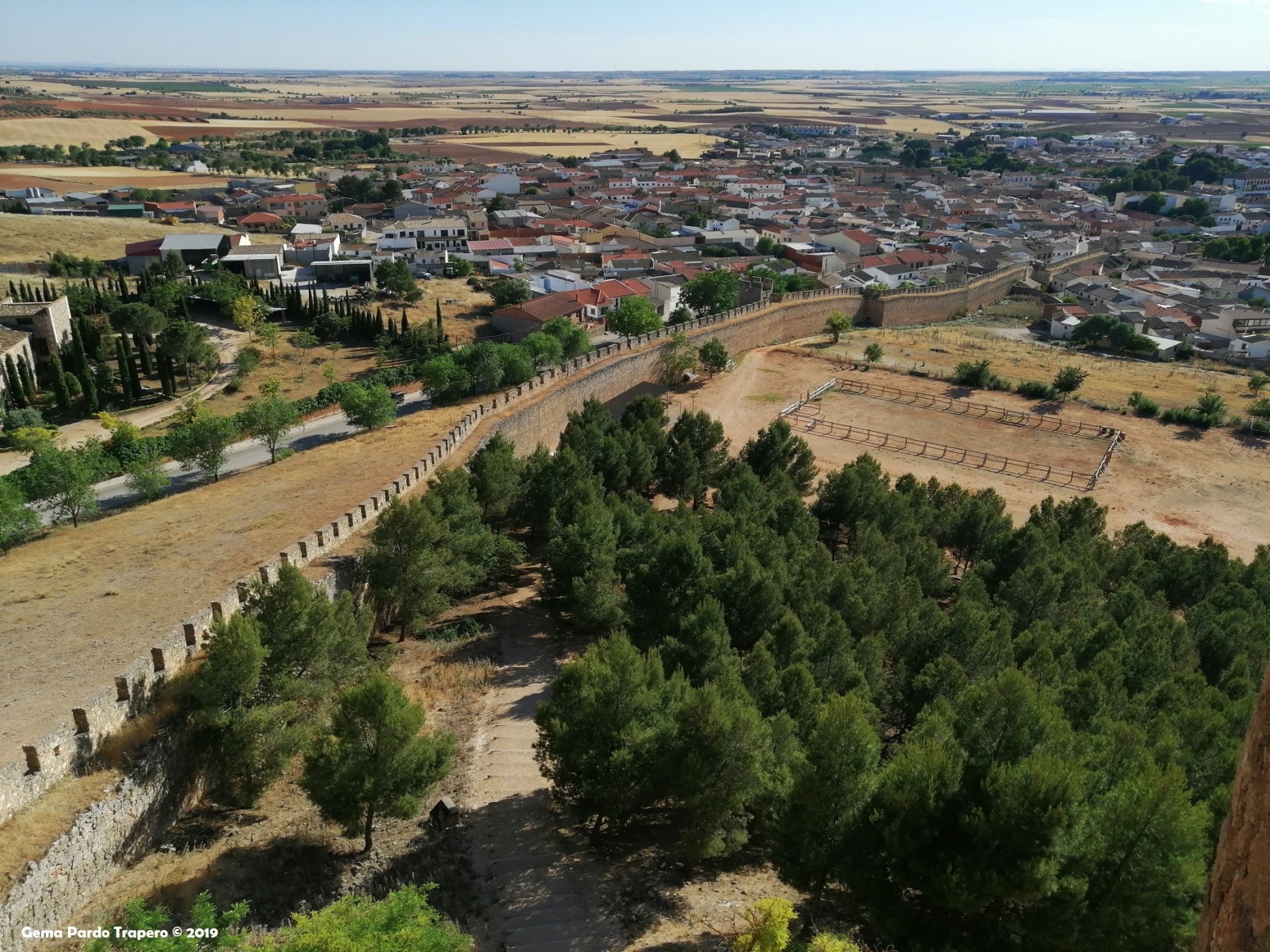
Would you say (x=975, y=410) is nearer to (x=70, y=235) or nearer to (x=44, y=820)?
(x=44, y=820)

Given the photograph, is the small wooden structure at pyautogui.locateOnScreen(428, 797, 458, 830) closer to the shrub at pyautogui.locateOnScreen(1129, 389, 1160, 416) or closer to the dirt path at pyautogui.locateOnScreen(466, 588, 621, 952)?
the dirt path at pyautogui.locateOnScreen(466, 588, 621, 952)

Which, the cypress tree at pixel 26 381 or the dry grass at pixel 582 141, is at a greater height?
the dry grass at pixel 582 141

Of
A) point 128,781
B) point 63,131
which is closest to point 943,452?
point 128,781

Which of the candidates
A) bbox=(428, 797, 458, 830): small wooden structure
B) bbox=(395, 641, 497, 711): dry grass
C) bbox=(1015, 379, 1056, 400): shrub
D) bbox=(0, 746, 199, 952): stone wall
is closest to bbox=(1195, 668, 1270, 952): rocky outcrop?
bbox=(428, 797, 458, 830): small wooden structure

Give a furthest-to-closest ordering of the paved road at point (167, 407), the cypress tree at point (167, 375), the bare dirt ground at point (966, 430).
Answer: the cypress tree at point (167, 375)
the bare dirt ground at point (966, 430)
the paved road at point (167, 407)

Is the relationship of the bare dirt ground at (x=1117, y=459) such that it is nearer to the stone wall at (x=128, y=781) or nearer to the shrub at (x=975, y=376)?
the shrub at (x=975, y=376)

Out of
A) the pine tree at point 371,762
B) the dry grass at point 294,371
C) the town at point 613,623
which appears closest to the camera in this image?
the town at point 613,623

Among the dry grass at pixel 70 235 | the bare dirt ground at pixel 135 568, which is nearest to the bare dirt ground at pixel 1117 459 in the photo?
the bare dirt ground at pixel 135 568
